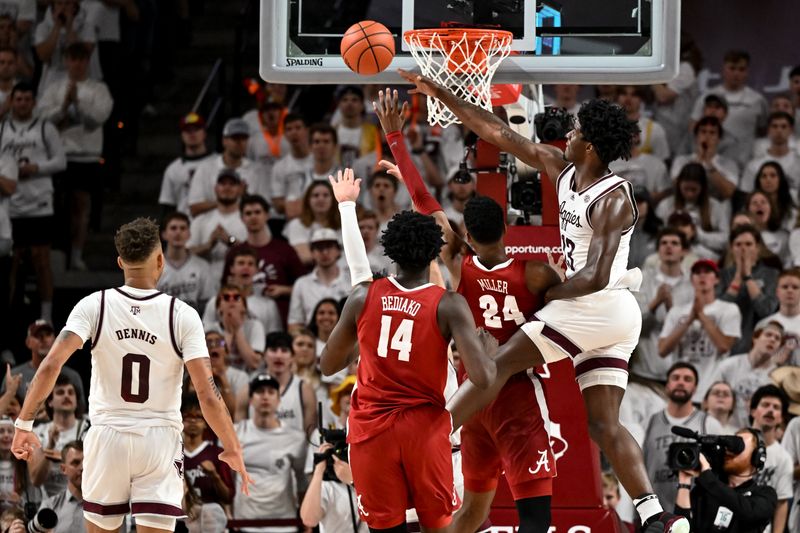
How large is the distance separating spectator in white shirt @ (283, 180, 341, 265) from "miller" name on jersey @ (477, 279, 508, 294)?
5.20 metres

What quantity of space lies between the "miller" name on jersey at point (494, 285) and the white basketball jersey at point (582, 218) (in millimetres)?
334

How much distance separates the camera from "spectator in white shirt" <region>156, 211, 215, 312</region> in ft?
40.2

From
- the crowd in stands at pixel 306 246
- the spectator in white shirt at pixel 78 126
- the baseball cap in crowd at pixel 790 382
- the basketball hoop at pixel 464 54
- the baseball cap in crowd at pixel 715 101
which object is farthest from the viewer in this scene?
the spectator in white shirt at pixel 78 126

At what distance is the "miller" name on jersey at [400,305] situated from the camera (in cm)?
633

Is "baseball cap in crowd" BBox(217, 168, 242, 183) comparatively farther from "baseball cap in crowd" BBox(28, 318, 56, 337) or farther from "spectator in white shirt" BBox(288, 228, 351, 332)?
"baseball cap in crowd" BBox(28, 318, 56, 337)

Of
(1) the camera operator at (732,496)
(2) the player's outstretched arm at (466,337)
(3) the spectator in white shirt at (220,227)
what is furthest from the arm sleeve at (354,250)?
(3) the spectator in white shirt at (220,227)

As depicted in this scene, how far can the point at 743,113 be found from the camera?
44.2ft

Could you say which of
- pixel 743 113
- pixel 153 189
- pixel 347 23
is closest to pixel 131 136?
pixel 153 189

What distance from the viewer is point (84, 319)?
264 inches

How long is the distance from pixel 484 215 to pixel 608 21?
5.07 ft

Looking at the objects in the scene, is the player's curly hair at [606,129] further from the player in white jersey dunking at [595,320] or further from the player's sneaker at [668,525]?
the player's sneaker at [668,525]

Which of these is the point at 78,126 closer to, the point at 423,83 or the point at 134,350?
the point at 423,83

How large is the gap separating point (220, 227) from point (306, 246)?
800mm

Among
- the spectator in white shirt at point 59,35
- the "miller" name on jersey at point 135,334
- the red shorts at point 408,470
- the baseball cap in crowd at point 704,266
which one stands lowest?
the red shorts at point 408,470
